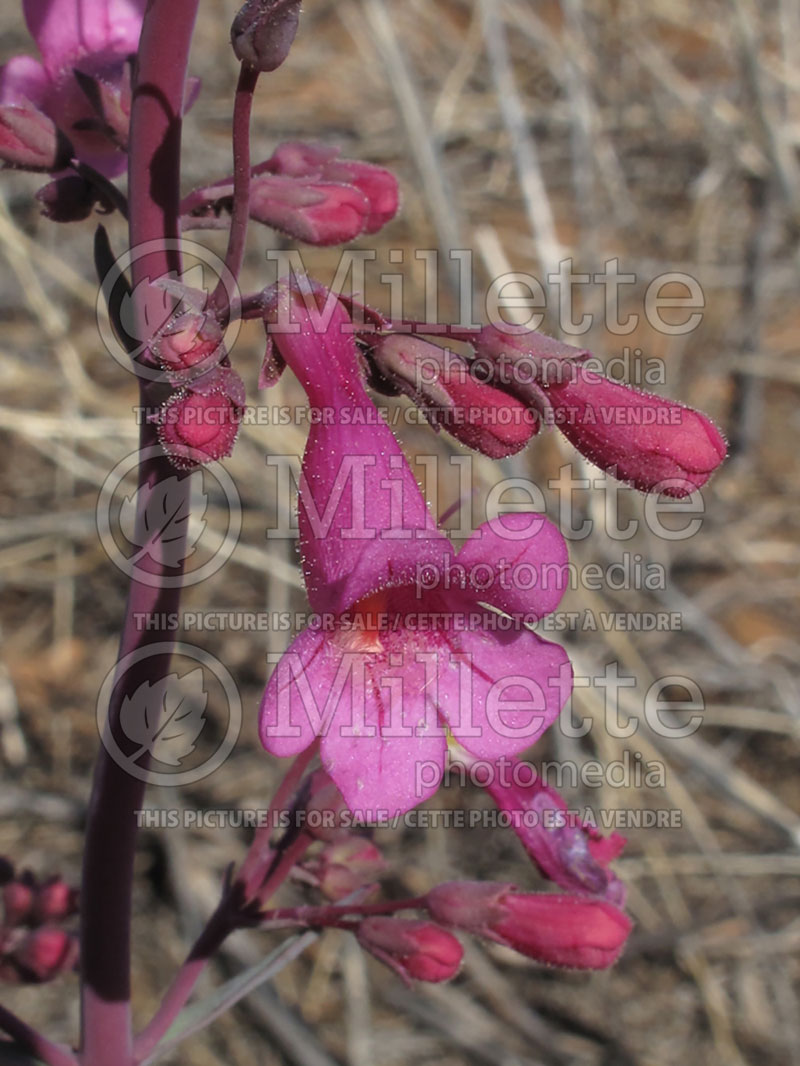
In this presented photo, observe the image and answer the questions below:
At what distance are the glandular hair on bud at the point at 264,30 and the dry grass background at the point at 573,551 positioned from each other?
2.04m

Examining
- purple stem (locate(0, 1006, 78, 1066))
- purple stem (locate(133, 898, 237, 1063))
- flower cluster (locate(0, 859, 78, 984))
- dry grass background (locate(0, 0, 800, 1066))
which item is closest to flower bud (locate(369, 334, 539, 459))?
purple stem (locate(133, 898, 237, 1063))

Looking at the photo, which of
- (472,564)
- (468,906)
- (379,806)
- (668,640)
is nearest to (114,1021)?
(468,906)

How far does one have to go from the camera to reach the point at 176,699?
11.7 feet

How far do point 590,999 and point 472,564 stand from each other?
8.12 ft

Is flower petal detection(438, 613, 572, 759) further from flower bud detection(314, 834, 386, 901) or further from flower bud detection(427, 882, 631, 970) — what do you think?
flower bud detection(314, 834, 386, 901)

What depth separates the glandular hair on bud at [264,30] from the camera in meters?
1.22

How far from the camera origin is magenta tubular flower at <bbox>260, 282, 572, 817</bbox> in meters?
1.34

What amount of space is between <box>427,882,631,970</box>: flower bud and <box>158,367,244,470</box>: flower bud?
0.83 meters

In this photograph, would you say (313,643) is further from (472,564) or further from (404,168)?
(404,168)

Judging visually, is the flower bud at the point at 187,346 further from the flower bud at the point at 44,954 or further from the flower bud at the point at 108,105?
the flower bud at the point at 44,954

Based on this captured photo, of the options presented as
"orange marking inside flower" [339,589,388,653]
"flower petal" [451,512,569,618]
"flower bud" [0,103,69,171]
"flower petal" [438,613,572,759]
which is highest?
"flower bud" [0,103,69,171]
